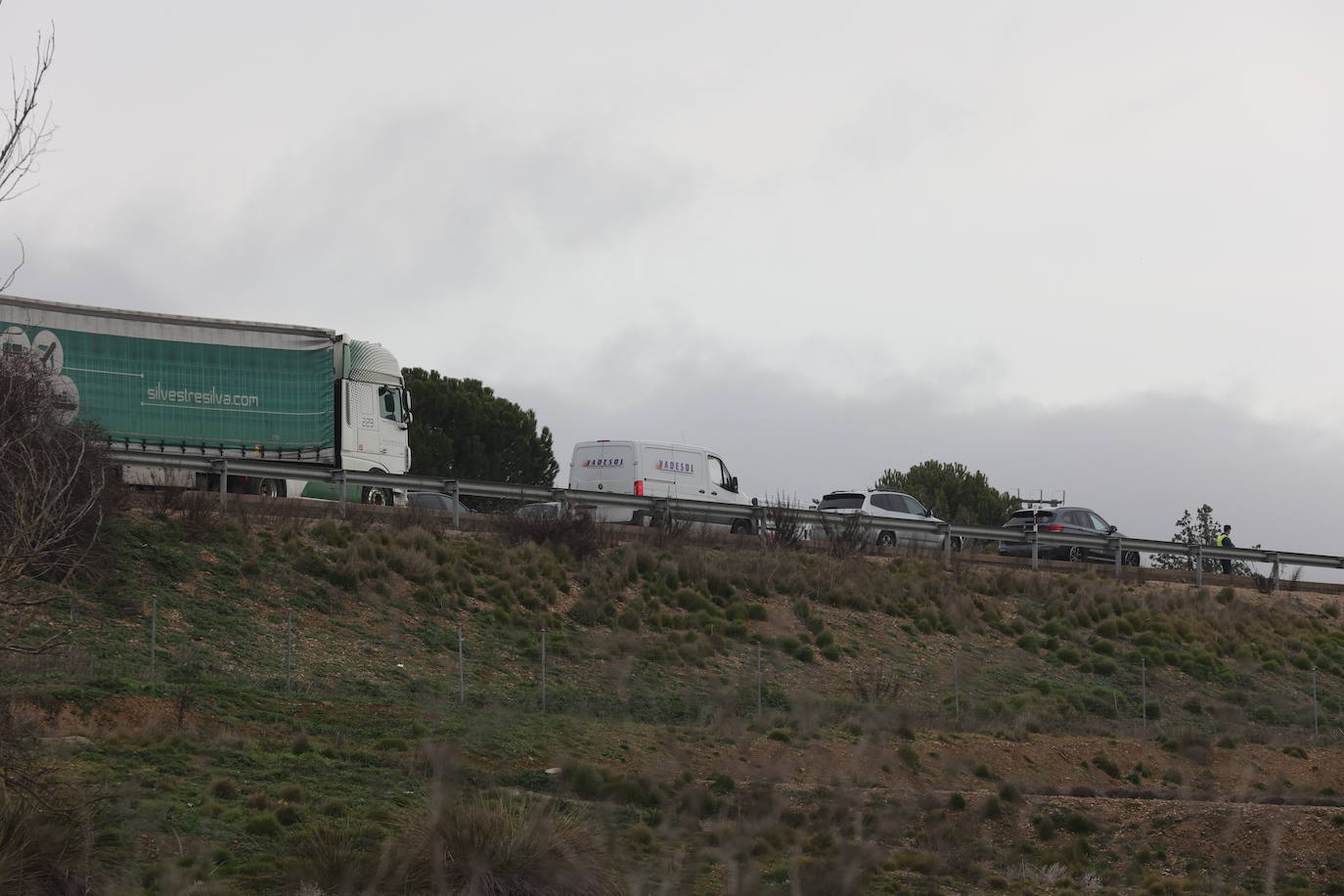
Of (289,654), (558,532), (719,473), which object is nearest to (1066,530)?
(719,473)

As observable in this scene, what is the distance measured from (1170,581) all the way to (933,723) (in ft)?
56.2

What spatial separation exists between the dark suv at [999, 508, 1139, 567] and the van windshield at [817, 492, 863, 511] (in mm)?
4031

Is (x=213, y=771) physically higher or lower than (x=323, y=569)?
lower

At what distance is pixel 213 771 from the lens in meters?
13.0

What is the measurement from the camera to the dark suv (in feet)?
122

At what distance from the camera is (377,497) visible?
32281mm

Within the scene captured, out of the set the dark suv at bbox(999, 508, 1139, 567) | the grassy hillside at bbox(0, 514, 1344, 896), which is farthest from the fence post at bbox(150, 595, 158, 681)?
the dark suv at bbox(999, 508, 1139, 567)

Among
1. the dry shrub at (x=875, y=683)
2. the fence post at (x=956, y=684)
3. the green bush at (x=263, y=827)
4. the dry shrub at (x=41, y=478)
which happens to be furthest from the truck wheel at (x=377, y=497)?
the green bush at (x=263, y=827)

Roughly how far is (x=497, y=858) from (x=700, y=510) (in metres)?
21.3

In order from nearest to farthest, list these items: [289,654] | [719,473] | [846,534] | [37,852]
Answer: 1. [37,852]
2. [289,654]
3. [846,534]
4. [719,473]

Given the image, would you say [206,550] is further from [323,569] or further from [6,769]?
[6,769]

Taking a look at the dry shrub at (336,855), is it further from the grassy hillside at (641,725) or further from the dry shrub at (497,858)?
the dry shrub at (497,858)

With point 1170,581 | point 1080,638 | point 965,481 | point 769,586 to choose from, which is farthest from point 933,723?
point 965,481

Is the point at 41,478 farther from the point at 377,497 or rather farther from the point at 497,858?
the point at 377,497
